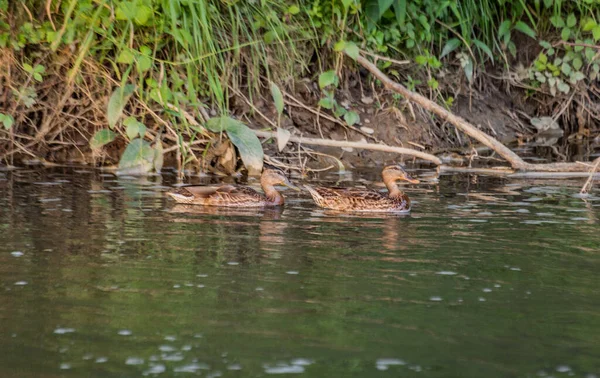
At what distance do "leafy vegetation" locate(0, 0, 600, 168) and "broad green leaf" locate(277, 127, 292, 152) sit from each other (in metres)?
0.10

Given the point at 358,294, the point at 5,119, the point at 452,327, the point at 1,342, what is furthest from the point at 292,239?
the point at 5,119

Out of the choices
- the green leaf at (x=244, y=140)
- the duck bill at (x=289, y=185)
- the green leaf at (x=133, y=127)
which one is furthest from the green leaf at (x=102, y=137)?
the duck bill at (x=289, y=185)

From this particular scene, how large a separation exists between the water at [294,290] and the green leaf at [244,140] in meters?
1.65

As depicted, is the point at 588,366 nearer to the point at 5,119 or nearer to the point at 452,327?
the point at 452,327

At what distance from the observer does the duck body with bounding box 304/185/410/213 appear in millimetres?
9219

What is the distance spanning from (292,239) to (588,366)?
3013 mm

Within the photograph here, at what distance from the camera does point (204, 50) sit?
34.9 ft

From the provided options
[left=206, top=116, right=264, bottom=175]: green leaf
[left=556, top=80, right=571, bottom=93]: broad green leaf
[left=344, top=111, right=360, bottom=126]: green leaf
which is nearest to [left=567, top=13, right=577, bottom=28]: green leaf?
[left=556, top=80, right=571, bottom=93]: broad green leaf

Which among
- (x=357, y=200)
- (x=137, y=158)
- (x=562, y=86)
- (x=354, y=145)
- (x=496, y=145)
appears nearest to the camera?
(x=357, y=200)

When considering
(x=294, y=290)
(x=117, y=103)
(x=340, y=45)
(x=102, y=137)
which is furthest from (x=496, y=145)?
(x=294, y=290)

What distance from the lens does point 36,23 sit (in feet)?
35.4

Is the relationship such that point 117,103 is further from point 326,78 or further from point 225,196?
point 326,78

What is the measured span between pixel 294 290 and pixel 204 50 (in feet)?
15.8

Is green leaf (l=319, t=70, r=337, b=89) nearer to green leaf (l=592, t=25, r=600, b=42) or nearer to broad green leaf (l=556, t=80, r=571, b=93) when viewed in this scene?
green leaf (l=592, t=25, r=600, b=42)
